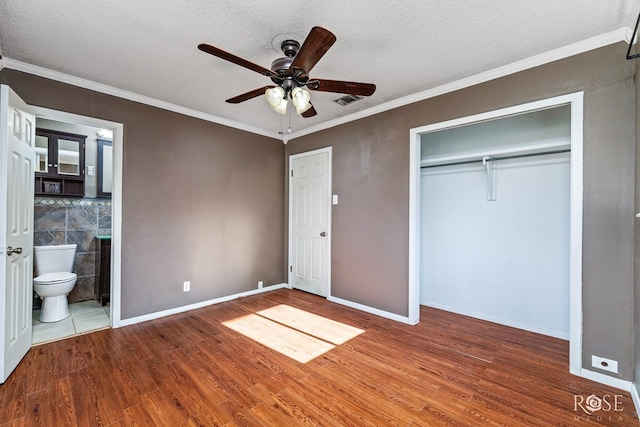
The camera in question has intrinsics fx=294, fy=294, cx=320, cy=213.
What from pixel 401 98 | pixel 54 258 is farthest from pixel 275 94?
pixel 54 258

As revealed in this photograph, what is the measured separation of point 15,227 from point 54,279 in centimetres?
126

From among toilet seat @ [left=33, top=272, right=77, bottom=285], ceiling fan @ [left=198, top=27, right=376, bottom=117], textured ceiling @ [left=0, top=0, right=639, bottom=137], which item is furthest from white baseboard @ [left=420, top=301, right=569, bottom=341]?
toilet seat @ [left=33, top=272, right=77, bottom=285]

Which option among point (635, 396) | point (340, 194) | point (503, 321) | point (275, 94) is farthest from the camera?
point (340, 194)

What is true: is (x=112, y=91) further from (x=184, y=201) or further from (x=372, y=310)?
(x=372, y=310)

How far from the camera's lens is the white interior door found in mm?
4176

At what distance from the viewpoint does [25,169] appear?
2418mm

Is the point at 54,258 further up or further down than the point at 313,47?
further down

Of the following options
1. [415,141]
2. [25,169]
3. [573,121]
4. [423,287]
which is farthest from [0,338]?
[573,121]

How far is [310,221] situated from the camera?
14.4 ft

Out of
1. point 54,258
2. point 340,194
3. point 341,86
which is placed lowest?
point 54,258

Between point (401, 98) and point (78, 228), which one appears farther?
point (78, 228)

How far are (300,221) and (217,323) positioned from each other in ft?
6.28

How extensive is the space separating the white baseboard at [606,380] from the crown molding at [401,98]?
2.37 m

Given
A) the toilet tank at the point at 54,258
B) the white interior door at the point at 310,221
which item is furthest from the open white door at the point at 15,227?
the white interior door at the point at 310,221
